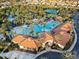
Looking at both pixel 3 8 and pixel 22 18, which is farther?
pixel 3 8

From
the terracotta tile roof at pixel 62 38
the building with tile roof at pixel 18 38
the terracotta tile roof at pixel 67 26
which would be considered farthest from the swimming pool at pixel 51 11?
the building with tile roof at pixel 18 38

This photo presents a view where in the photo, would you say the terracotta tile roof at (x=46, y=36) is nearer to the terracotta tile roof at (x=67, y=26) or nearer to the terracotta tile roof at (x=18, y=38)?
the terracotta tile roof at (x=18, y=38)

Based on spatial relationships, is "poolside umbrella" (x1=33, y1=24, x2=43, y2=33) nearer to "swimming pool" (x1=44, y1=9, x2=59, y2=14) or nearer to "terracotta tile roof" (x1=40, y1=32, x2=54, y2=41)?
"terracotta tile roof" (x1=40, y1=32, x2=54, y2=41)

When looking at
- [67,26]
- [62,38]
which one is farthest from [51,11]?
[62,38]

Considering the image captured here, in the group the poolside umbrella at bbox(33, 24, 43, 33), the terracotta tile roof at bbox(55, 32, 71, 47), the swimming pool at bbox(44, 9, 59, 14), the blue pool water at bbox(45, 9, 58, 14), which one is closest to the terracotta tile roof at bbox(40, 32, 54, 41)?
the terracotta tile roof at bbox(55, 32, 71, 47)

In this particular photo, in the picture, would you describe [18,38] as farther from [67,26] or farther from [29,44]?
[67,26]

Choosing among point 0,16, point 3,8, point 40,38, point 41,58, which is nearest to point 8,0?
point 3,8

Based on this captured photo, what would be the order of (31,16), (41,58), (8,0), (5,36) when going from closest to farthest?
(41,58)
(5,36)
(31,16)
(8,0)

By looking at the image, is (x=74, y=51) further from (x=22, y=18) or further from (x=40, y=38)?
(x=22, y=18)
